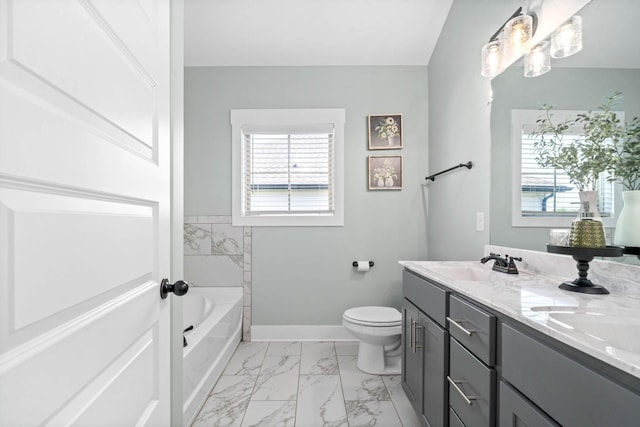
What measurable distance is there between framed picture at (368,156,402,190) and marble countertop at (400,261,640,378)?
57.5 inches

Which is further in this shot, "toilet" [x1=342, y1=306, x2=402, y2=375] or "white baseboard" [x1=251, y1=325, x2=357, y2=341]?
"white baseboard" [x1=251, y1=325, x2=357, y2=341]

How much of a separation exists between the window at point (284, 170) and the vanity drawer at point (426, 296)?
1.05 meters

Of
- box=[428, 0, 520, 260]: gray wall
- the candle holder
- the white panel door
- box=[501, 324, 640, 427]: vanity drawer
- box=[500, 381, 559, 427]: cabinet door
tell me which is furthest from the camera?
box=[428, 0, 520, 260]: gray wall

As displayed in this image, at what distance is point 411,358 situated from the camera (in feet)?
5.47

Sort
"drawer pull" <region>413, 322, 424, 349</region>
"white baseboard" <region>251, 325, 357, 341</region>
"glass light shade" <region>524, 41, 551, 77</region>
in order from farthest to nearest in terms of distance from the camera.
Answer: "white baseboard" <region>251, 325, 357, 341</region> → "drawer pull" <region>413, 322, 424, 349</region> → "glass light shade" <region>524, 41, 551, 77</region>

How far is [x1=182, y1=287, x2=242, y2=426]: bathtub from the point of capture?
160 cm

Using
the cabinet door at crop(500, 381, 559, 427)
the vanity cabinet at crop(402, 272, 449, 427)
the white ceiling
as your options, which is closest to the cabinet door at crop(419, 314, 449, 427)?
the vanity cabinet at crop(402, 272, 449, 427)

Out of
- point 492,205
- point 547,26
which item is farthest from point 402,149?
point 547,26

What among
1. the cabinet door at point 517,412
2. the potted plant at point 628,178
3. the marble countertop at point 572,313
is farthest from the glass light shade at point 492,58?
the cabinet door at point 517,412

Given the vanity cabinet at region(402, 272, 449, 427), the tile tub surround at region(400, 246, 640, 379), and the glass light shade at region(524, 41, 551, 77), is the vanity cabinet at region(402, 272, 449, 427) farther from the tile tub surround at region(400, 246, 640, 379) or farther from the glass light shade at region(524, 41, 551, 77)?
the glass light shade at region(524, 41, 551, 77)

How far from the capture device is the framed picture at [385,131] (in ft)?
8.71

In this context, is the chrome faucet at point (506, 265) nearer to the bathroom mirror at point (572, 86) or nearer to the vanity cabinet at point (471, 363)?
the bathroom mirror at point (572, 86)

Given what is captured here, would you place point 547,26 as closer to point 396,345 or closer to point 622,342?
point 622,342

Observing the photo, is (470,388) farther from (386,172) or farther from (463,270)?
(386,172)
